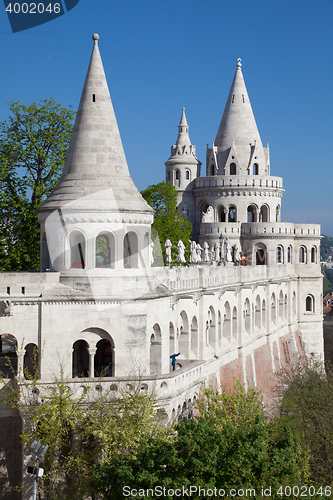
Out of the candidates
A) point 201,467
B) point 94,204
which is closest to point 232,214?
point 94,204

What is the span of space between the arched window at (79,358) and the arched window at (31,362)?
5.79ft

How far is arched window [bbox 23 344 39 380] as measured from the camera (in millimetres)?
22953

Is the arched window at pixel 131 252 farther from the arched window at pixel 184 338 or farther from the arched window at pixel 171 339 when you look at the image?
the arched window at pixel 184 338

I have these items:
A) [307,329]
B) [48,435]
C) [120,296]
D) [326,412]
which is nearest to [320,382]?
[326,412]

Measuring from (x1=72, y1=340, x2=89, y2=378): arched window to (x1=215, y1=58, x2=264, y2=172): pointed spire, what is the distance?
30.5 m

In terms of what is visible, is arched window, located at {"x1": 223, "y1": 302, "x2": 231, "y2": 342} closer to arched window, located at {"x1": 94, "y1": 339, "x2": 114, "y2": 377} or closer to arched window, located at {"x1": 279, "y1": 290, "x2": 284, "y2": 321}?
arched window, located at {"x1": 94, "y1": 339, "x2": 114, "y2": 377}

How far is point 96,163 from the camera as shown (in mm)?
24875

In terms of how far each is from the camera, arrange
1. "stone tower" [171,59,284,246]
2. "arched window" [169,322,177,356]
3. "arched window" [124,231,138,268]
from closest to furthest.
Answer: "arched window" [124,231,138,268], "arched window" [169,322,177,356], "stone tower" [171,59,284,246]

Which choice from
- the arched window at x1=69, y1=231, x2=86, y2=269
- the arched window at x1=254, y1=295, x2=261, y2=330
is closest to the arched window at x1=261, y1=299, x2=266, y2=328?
the arched window at x1=254, y1=295, x2=261, y2=330

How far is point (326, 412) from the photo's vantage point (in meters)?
29.5

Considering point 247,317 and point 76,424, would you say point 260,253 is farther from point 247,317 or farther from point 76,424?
point 76,424

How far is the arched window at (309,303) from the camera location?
5491 cm

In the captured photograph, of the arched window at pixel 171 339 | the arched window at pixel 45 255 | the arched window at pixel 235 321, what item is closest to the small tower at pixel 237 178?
the arched window at pixel 235 321

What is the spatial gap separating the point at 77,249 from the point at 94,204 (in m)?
2.14
